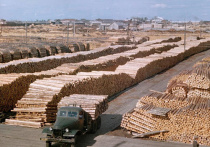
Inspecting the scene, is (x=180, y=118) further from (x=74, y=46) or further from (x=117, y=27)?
(x=117, y=27)

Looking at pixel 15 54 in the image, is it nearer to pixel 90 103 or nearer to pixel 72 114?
pixel 90 103

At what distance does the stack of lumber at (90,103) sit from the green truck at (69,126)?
14.0 inches

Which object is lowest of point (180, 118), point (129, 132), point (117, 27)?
point (129, 132)

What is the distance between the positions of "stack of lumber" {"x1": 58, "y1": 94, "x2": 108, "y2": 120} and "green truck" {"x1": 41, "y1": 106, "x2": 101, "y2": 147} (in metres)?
0.36

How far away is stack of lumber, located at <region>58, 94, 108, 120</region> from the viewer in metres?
18.2

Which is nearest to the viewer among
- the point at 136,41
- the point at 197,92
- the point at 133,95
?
the point at 197,92

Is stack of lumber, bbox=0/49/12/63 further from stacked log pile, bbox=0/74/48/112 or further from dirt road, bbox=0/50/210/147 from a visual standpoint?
dirt road, bbox=0/50/210/147

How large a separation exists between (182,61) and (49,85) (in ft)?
112

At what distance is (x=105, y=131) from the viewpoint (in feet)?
65.1

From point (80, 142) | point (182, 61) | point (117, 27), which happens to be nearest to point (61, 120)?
point (80, 142)

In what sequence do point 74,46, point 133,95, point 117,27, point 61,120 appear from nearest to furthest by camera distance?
point 61,120
point 133,95
point 74,46
point 117,27

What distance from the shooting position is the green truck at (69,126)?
15414 millimetres

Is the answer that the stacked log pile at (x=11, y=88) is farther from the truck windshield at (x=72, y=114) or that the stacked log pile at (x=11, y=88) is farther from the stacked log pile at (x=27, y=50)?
the stacked log pile at (x=27, y=50)

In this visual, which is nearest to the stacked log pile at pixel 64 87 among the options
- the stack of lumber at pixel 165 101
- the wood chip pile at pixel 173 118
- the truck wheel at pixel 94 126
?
the truck wheel at pixel 94 126
